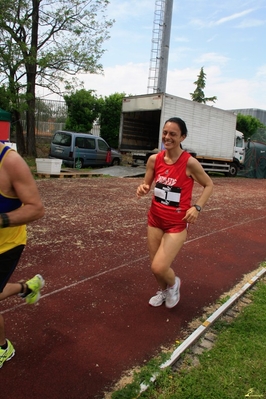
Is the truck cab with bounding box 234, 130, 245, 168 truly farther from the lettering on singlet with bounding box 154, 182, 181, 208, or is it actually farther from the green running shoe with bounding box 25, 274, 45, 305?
the green running shoe with bounding box 25, 274, 45, 305

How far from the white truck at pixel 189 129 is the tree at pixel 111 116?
5377 mm

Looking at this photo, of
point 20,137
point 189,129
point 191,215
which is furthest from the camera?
point 20,137

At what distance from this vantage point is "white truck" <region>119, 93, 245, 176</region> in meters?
18.2

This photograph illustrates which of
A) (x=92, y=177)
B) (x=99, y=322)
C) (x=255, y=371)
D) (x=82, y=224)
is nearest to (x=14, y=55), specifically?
(x=92, y=177)

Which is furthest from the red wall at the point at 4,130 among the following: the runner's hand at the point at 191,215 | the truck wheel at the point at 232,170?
the truck wheel at the point at 232,170

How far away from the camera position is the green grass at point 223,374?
2521 mm

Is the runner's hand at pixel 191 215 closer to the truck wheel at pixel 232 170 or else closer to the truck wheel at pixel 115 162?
the truck wheel at pixel 115 162

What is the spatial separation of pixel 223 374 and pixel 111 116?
80.6 feet

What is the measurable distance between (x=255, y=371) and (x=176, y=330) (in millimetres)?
839

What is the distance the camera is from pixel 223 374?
108 inches

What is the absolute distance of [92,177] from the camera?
1595cm

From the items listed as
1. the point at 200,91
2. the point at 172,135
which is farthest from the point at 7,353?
the point at 200,91

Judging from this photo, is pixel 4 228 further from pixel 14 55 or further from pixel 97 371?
pixel 14 55

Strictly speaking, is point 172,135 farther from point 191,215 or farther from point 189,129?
point 189,129
